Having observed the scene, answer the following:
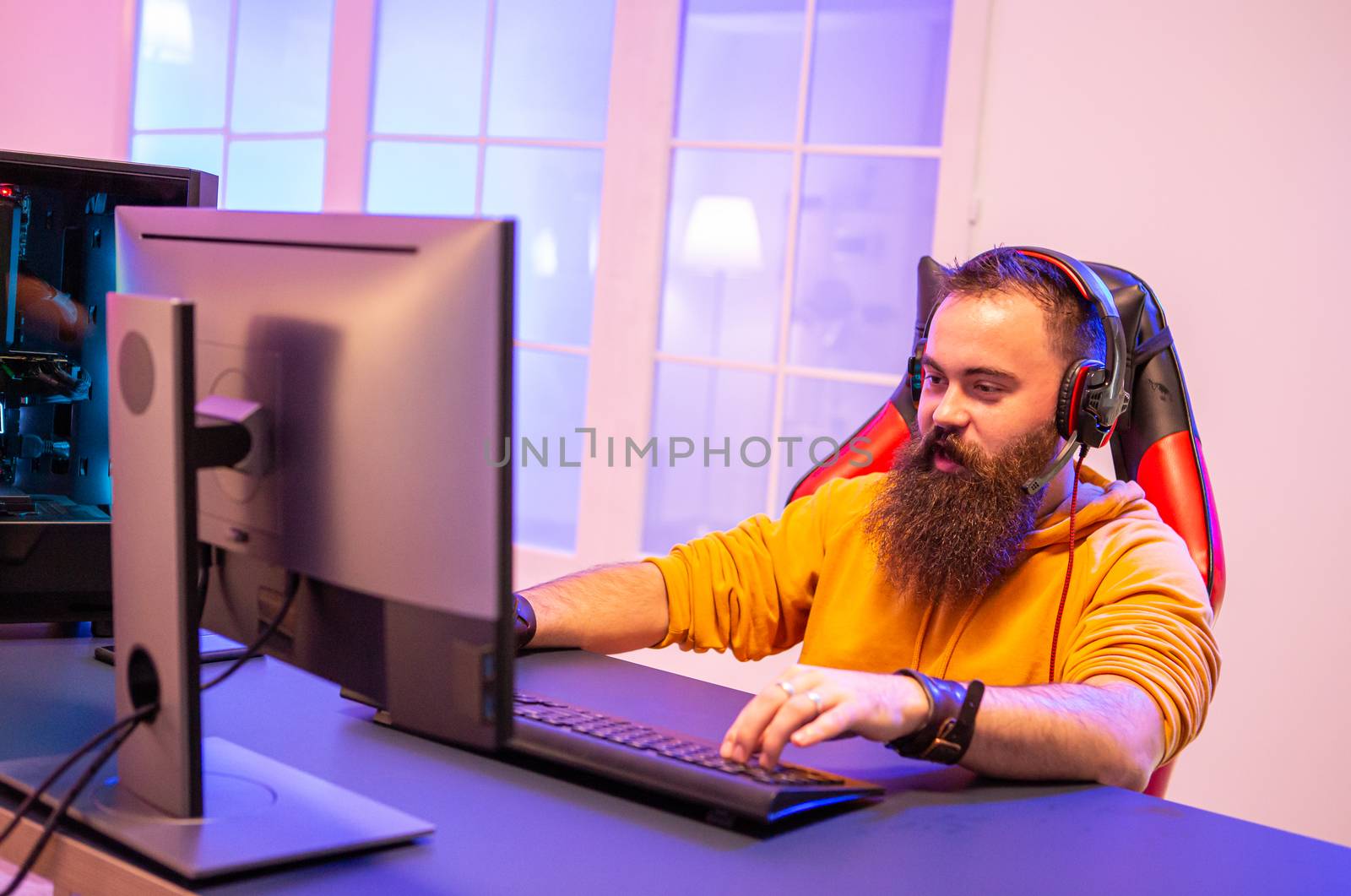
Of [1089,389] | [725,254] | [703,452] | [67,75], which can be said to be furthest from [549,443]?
[67,75]

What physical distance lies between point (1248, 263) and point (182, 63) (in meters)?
3.61

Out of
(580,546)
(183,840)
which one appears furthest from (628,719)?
(580,546)

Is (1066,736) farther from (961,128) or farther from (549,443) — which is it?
(549,443)

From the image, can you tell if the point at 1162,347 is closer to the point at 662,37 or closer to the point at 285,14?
the point at 662,37

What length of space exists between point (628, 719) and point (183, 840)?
1.52ft

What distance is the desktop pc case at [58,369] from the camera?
1.43m

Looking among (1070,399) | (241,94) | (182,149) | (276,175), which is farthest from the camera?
(182,149)

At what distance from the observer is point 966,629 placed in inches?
63.2

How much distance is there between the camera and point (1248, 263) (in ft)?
8.36

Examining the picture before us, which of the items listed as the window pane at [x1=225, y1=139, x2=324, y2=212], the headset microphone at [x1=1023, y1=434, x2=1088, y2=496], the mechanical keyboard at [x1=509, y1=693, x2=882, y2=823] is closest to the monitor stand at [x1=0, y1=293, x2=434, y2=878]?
the mechanical keyboard at [x1=509, y1=693, x2=882, y2=823]

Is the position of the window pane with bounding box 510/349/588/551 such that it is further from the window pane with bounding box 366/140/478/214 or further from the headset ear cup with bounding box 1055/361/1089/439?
the headset ear cup with bounding box 1055/361/1089/439

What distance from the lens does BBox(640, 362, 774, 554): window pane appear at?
10.7ft

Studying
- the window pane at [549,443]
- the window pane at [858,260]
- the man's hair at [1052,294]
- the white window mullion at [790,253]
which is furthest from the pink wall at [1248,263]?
the window pane at [549,443]

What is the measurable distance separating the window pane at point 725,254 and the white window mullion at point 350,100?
1.07m
